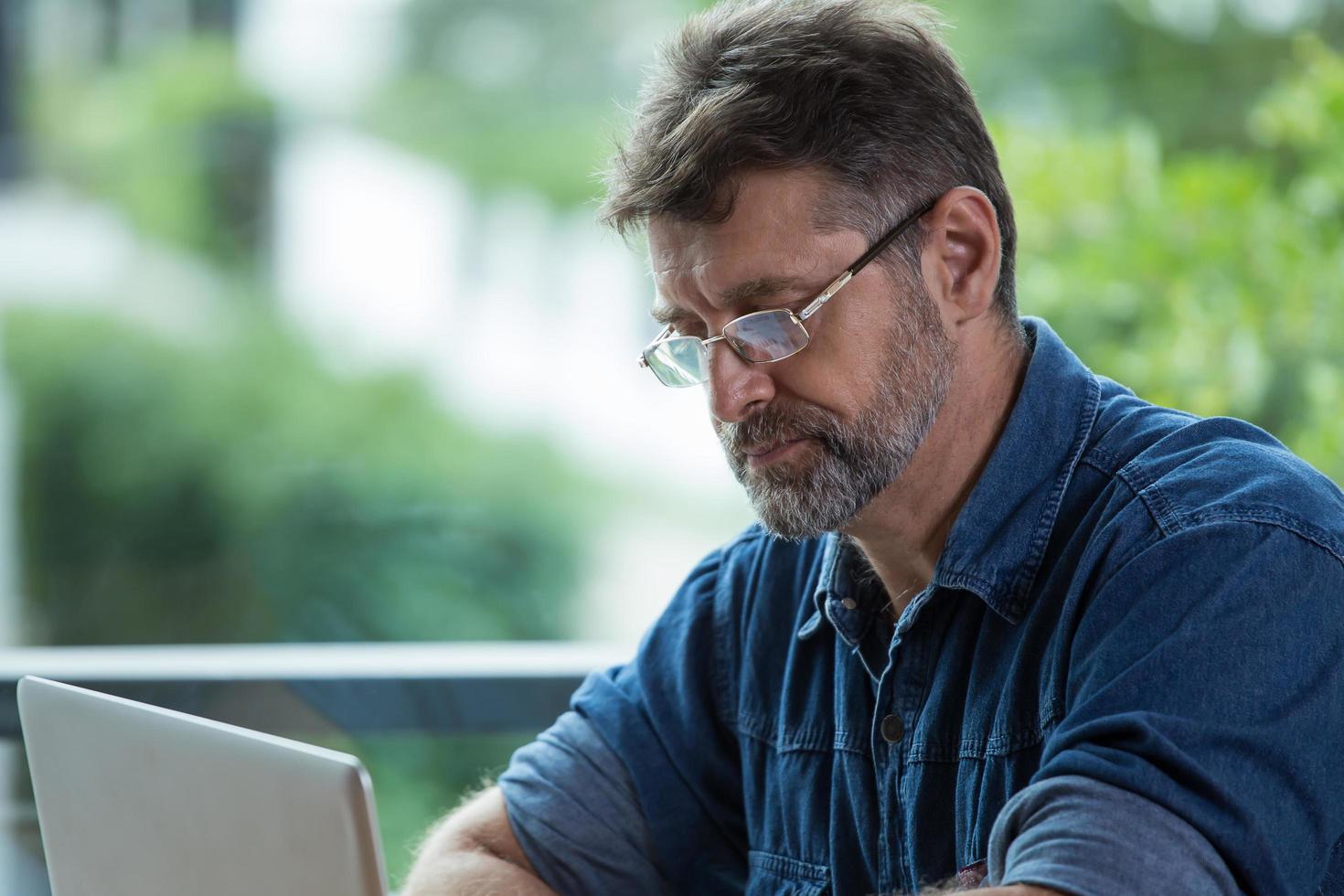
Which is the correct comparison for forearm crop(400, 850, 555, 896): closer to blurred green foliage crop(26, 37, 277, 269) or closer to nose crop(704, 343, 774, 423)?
nose crop(704, 343, 774, 423)

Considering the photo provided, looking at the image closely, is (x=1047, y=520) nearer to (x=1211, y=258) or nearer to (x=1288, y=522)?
(x=1288, y=522)

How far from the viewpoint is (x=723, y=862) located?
1.60m

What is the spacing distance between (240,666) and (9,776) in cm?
42

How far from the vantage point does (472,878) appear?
5.03 ft

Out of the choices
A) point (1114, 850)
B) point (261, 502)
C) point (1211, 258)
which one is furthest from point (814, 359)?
point (261, 502)

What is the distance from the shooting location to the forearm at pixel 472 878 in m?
1.52

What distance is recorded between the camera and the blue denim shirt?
0.98 meters

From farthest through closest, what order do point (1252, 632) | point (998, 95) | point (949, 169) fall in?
point (998, 95)
point (949, 169)
point (1252, 632)

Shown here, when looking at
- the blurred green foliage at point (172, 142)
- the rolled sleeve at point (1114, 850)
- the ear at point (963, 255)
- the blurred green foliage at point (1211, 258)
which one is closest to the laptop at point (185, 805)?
the rolled sleeve at point (1114, 850)

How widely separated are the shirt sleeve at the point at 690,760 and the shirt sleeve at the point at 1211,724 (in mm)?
565

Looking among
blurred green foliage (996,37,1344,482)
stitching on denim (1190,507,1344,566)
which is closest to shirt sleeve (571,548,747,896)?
stitching on denim (1190,507,1344,566)

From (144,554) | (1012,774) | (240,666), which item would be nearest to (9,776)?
(240,666)

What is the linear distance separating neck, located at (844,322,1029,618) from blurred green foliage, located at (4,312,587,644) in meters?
3.20

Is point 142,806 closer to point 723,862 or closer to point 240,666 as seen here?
point 723,862
